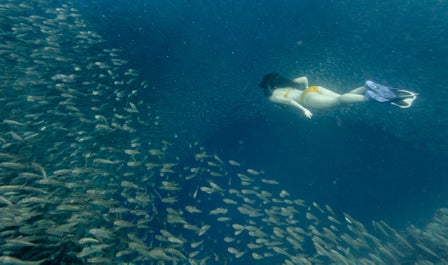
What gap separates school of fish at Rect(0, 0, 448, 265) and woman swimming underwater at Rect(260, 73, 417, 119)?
308 centimetres

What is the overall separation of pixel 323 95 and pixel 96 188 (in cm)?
671

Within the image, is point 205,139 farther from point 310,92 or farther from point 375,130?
point 375,130

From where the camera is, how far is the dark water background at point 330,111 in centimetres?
1620

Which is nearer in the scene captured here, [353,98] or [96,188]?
[353,98]

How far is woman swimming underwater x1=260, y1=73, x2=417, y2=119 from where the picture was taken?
6160 millimetres

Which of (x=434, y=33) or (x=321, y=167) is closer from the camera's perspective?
(x=321, y=167)

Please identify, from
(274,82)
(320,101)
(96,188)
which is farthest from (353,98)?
(96,188)

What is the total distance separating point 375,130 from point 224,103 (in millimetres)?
10305

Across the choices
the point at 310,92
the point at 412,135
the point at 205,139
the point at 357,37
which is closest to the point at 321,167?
the point at 412,135

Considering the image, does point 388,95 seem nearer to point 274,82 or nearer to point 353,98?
point 353,98

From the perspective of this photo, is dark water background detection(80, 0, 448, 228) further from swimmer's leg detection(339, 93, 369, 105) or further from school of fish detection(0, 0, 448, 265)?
swimmer's leg detection(339, 93, 369, 105)

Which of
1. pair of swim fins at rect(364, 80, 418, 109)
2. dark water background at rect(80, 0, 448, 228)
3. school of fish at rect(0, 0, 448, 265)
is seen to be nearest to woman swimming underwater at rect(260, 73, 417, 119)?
pair of swim fins at rect(364, 80, 418, 109)

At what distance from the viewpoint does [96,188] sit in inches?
287

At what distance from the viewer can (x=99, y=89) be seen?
405 inches
